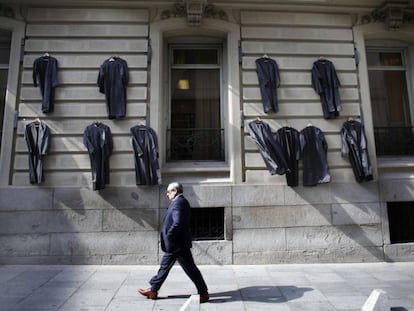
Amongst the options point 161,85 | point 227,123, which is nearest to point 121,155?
point 161,85

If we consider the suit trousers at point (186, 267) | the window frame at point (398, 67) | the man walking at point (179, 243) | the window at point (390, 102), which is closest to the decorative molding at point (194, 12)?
the window frame at point (398, 67)

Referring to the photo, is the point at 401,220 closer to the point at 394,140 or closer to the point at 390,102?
the point at 394,140

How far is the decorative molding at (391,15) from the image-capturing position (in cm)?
874

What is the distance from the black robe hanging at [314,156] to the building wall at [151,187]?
21cm

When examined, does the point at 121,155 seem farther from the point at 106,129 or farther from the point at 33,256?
the point at 33,256

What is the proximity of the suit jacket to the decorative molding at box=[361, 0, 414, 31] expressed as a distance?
301 inches

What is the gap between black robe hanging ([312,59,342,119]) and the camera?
830 cm

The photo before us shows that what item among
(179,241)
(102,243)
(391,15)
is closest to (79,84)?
(102,243)

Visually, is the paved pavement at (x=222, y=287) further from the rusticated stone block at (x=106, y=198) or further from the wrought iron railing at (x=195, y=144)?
the wrought iron railing at (x=195, y=144)

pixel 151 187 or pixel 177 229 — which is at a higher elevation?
pixel 151 187

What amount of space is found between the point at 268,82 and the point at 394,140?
4.08 metres

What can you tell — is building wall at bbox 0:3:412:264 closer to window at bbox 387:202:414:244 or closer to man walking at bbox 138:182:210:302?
window at bbox 387:202:414:244

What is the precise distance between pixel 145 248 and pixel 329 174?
4902mm

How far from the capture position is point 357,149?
8125 millimetres
